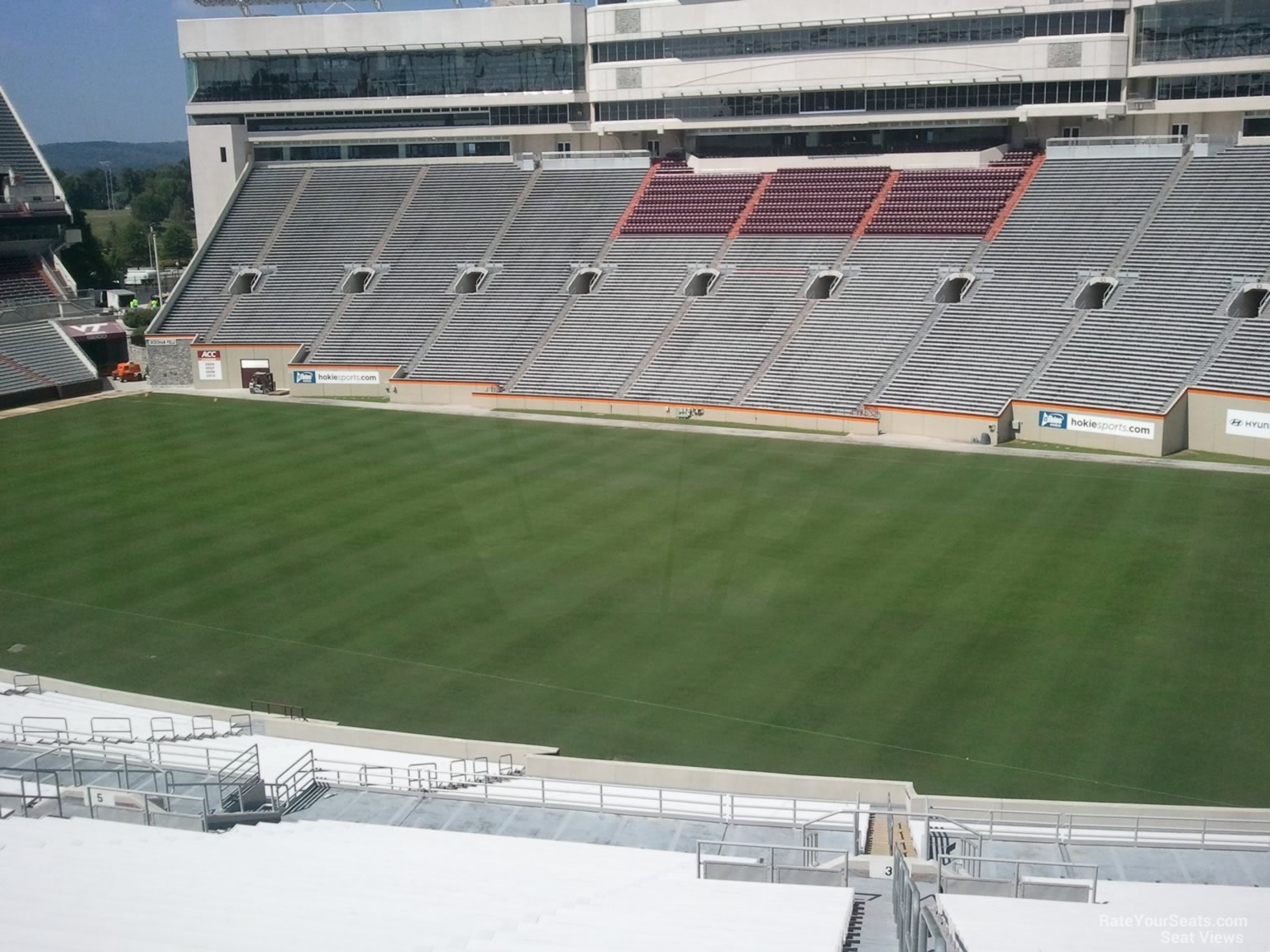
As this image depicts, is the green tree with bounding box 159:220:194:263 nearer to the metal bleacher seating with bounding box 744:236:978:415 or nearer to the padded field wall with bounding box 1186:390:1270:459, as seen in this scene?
the metal bleacher seating with bounding box 744:236:978:415

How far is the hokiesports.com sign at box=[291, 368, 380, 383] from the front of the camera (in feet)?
169

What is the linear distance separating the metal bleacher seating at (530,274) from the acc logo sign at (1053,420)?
19.8 meters

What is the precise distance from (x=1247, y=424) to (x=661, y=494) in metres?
16.8

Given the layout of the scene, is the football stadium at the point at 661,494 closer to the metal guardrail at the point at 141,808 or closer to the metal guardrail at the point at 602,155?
the metal guardrail at the point at 141,808

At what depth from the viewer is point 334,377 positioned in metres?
52.2

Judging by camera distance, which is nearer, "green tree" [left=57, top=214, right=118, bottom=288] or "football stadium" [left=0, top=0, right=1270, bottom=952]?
"football stadium" [left=0, top=0, right=1270, bottom=952]

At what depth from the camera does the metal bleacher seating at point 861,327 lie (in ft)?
144

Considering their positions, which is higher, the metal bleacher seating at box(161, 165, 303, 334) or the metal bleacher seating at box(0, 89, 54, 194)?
the metal bleacher seating at box(0, 89, 54, 194)

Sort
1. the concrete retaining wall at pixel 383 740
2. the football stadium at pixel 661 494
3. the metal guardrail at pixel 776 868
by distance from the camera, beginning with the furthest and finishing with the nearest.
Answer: the concrete retaining wall at pixel 383 740 → the football stadium at pixel 661 494 → the metal guardrail at pixel 776 868

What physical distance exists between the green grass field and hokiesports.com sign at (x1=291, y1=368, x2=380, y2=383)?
36.7 ft

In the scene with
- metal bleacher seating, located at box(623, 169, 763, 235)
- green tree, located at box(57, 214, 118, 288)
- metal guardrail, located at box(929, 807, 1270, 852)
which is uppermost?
green tree, located at box(57, 214, 118, 288)

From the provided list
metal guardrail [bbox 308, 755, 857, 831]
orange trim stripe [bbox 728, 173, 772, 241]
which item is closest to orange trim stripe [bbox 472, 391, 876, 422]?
orange trim stripe [bbox 728, 173, 772, 241]

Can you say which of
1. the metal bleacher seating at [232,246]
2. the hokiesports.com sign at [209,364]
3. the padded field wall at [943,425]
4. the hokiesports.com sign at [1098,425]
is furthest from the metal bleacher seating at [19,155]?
the hokiesports.com sign at [1098,425]

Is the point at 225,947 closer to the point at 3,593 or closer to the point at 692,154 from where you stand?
the point at 3,593
